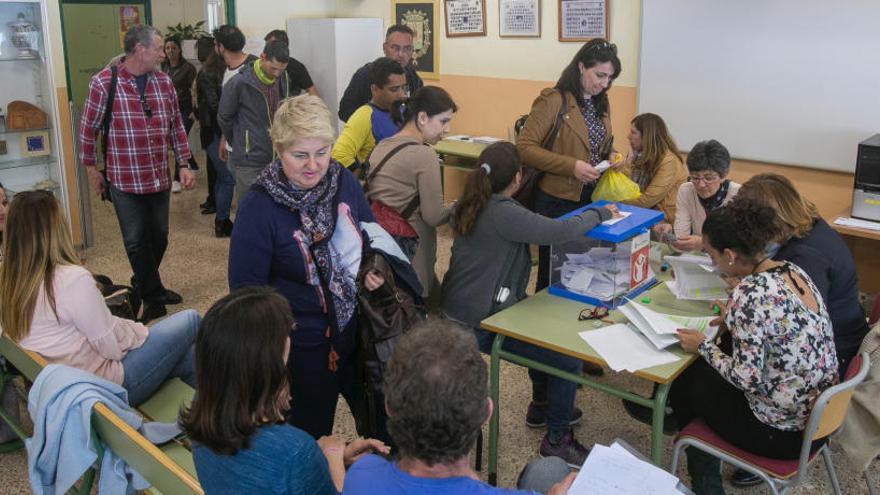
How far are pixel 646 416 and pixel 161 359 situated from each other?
6.78 ft

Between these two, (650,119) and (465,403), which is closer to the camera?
(465,403)

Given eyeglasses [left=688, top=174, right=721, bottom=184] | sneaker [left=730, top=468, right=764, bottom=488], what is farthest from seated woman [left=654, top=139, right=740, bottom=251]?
sneaker [left=730, top=468, right=764, bottom=488]

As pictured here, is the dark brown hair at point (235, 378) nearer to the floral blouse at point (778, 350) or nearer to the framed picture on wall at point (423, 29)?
the floral blouse at point (778, 350)

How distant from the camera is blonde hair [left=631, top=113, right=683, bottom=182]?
13.8 feet

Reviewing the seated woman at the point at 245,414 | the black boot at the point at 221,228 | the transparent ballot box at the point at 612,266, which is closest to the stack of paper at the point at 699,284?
the transparent ballot box at the point at 612,266

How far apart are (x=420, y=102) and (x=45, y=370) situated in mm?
1748

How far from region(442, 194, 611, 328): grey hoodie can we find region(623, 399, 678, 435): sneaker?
0.85m

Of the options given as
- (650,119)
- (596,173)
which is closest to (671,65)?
(650,119)

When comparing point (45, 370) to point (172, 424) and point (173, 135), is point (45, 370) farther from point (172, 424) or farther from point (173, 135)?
point (173, 135)

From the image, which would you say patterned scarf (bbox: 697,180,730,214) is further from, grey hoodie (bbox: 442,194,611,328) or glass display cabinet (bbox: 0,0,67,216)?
glass display cabinet (bbox: 0,0,67,216)

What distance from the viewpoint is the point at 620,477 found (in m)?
1.83

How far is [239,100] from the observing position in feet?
16.9

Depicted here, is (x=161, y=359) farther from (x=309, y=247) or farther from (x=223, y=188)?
(x=223, y=188)

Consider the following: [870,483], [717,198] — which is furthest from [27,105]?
[870,483]
